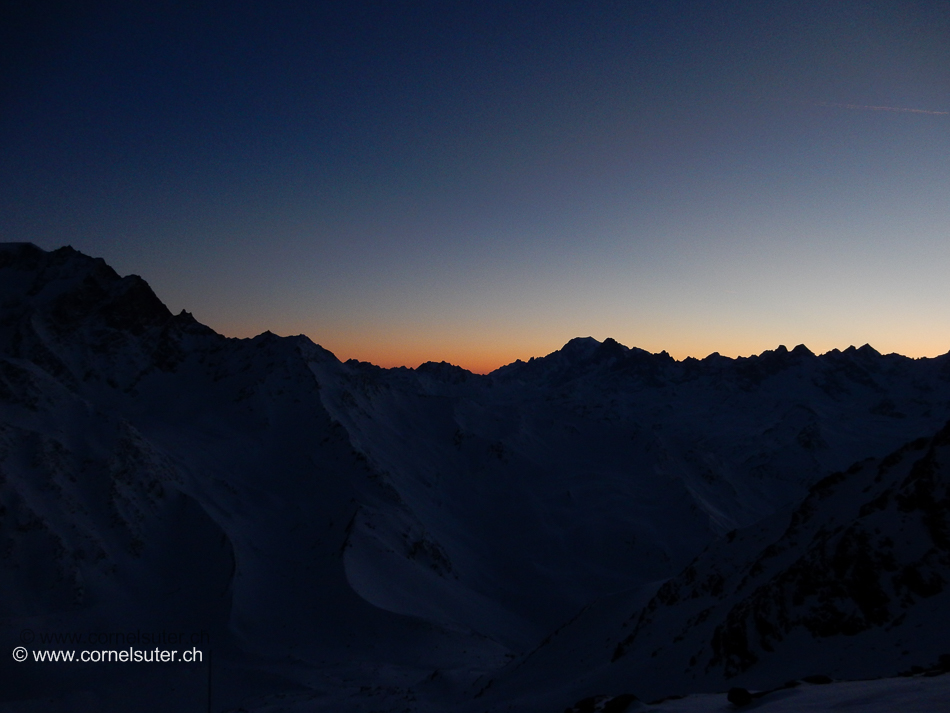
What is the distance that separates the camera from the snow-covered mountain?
5706cm

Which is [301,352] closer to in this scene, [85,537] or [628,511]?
[85,537]

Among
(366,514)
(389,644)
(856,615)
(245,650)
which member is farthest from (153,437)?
(856,615)

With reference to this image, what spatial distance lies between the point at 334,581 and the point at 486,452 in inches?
3642

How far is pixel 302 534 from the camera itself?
120 metres

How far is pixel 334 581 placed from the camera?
102500mm

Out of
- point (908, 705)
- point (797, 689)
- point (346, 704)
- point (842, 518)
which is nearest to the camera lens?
point (908, 705)

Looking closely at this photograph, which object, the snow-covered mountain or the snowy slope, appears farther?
the snow-covered mountain

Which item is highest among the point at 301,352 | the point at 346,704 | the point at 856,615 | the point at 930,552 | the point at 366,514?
the point at 301,352

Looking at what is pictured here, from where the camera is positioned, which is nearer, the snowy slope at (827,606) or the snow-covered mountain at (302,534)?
the snowy slope at (827,606)

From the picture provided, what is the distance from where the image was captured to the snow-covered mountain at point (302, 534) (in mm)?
57062

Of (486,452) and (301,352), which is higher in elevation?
(301,352)

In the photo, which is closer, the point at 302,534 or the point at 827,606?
the point at 827,606

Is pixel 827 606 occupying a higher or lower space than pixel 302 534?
lower

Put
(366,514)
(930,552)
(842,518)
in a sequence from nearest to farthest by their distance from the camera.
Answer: (930,552) < (842,518) < (366,514)
